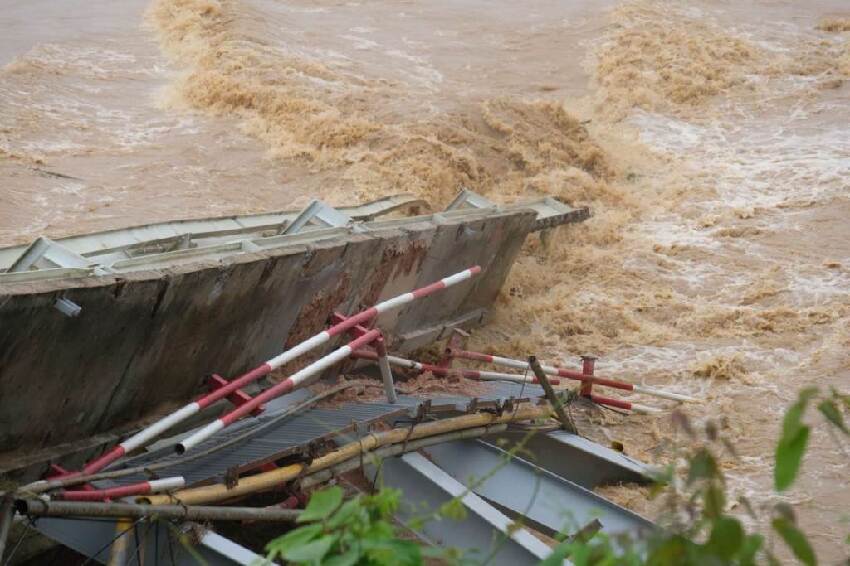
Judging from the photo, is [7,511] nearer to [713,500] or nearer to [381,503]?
[381,503]

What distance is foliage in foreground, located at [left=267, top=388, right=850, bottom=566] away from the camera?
205cm

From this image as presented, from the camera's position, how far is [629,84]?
2002 cm

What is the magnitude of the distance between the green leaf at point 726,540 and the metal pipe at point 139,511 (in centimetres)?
279

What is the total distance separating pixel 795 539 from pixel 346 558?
83 centimetres

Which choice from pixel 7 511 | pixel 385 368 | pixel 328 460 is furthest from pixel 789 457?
pixel 385 368

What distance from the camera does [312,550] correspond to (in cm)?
224

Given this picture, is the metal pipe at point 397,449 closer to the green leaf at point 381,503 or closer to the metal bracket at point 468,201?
the green leaf at point 381,503

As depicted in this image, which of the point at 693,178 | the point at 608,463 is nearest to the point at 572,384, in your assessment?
the point at 608,463

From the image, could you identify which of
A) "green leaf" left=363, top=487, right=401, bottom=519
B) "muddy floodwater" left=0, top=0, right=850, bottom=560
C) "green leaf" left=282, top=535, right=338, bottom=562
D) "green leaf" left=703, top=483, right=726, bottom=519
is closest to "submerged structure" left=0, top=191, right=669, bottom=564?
"muddy floodwater" left=0, top=0, right=850, bottom=560

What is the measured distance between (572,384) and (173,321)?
512cm

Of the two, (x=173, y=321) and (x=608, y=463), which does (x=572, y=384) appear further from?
(x=173, y=321)

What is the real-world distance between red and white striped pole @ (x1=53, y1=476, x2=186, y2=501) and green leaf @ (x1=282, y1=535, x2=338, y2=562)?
3.18m

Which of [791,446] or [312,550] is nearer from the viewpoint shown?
[791,446]

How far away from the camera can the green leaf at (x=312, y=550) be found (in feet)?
7.31
